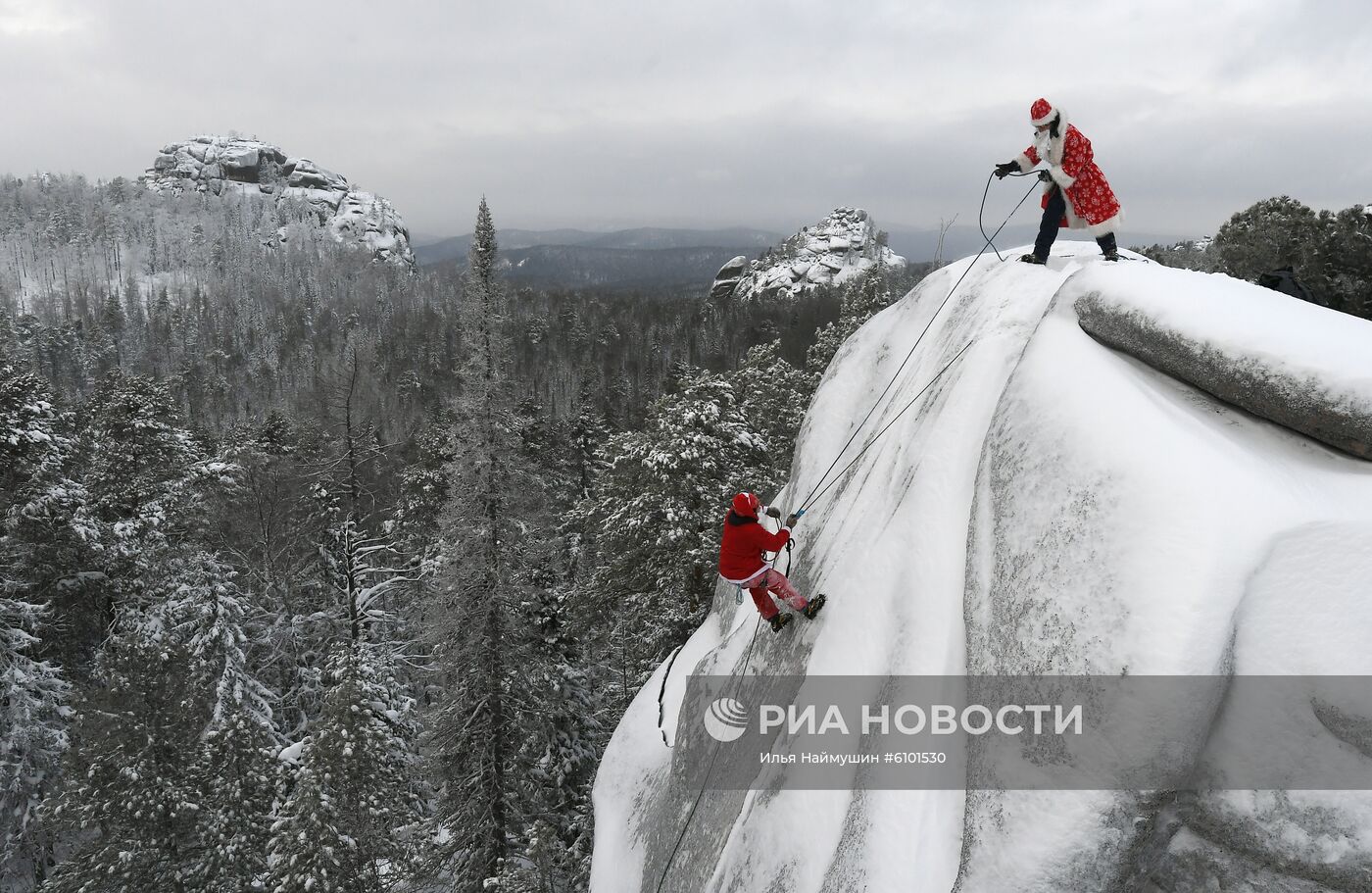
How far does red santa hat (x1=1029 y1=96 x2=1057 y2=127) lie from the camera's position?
7.95m

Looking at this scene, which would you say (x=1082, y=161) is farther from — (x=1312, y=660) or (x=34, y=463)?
(x=34, y=463)

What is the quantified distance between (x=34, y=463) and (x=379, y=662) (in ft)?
44.6

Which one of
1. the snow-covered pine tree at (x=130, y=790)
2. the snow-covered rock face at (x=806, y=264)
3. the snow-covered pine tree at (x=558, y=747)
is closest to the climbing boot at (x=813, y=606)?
the snow-covered pine tree at (x=558, y=747)

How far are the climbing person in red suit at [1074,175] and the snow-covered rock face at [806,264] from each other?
134 metres

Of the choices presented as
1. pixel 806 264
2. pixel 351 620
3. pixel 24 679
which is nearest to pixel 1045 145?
pixel 351 620

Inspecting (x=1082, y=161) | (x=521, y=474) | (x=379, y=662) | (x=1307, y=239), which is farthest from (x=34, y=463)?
(x=1307, y=239)

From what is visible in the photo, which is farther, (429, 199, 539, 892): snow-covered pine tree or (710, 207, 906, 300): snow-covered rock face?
(710, 207, 906, 300): snow-covered rock face

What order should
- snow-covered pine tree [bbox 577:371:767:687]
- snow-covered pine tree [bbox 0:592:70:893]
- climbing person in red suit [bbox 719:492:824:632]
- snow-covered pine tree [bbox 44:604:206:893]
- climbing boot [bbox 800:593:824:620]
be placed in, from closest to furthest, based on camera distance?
climbing boot [bbox 800:593:824:620]
climbing person in red suit [bbox 719:492:824:632]
snow-covered pine tree [bbox 44:604:206:893]
snow-covered pine tree [bbox 577:371:767:687]
snow-covered pine tree [bbox 0:592:70:893]

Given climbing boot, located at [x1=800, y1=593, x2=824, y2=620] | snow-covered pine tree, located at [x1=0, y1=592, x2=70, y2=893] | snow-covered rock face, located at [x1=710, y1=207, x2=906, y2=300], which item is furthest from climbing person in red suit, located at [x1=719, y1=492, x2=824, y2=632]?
snow-covered rock face, located at [x1=710, y1=207, x2=906, y2=300]

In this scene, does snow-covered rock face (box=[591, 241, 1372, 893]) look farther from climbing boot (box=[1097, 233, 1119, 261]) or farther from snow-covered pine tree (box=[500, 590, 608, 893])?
snow-covered pine tree (box=[500, 590, 608, 893])

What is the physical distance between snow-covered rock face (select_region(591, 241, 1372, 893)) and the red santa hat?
1.94 metres

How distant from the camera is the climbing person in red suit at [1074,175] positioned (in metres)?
7.93

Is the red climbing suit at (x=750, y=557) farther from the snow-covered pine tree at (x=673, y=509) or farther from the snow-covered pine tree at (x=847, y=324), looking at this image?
the snow-covered pine tree at (x=847, y=324)

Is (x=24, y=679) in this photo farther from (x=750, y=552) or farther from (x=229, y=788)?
(x=750, y=552)
